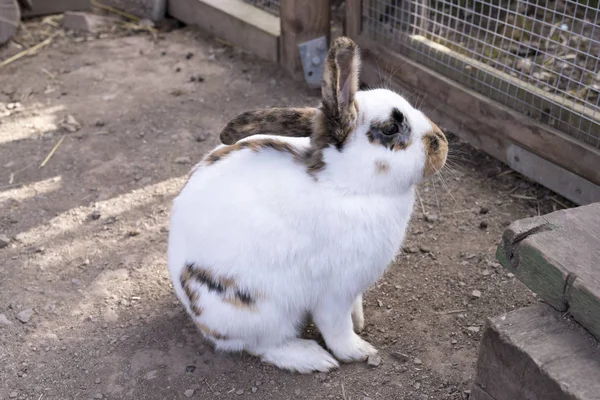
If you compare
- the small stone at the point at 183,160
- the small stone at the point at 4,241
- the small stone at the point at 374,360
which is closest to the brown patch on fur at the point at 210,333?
the small stone at the point at 374,360

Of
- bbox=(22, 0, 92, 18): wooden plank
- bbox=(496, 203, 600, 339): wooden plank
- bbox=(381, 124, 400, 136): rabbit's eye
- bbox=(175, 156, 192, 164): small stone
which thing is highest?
bbox=(381, 124, 400, 136): rabbit's eye

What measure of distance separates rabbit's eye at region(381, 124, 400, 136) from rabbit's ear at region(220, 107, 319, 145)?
0.76ft

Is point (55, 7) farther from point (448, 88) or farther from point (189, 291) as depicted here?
point (189, 291)

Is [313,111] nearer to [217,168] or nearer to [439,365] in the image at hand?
[217,168]

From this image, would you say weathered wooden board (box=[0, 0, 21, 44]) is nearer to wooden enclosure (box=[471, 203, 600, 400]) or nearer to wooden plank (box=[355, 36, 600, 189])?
wooden plank (box=[355, 36, 600, 189])

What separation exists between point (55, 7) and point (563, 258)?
481 cm

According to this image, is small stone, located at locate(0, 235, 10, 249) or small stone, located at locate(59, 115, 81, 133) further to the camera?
small stone, located at locate(59, 115, 81, 133)

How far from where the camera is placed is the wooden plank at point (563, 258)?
73.0 inches

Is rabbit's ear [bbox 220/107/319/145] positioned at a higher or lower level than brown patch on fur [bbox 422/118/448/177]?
higher

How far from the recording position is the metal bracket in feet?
14.6

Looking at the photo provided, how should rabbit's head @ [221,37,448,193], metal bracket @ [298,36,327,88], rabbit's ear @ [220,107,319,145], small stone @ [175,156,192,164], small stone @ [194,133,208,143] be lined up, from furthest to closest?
metal bracket @ [298,36,327,88] → small stone @ [194,133,208,143] → small stone @ [175,156,192,164] → rabbit's ear @ [220,107,319,145] → rabbit's head @ [221,37,448,193]

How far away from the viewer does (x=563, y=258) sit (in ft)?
6.34

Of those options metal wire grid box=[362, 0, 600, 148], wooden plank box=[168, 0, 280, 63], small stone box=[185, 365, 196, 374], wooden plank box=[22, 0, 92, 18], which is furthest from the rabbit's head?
wooden plank box=[22, 0, 92, 18]

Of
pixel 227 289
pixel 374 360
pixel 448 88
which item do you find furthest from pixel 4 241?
pixel 448 88
